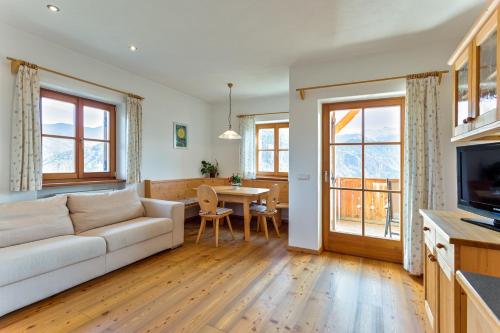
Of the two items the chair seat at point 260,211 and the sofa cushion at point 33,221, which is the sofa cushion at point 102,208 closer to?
the sofa cushion at point 33,221

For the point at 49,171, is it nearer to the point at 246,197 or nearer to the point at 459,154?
the point at 246,197

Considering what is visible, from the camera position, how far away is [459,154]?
187cm

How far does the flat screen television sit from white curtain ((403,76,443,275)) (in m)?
0.82

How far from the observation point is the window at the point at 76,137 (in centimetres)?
301

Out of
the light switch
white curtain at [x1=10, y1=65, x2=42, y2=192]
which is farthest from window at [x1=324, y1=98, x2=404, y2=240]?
white curtain at [x1=10, y1=65, x2=42, y2=192]

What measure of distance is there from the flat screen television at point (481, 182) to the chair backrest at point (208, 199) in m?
2.77

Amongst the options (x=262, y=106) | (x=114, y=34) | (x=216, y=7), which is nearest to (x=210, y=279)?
(x=216, y=7)

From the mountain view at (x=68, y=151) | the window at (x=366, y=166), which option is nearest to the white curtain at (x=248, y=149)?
the window at (x=366, y=166)

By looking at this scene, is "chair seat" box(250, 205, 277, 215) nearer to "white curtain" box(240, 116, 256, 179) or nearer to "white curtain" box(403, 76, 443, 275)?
→ "white curtain" box(240, 116, 256, 179)

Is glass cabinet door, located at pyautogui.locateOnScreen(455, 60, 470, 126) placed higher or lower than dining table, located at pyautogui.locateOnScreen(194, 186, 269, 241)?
higher

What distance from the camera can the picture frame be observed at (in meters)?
4.69

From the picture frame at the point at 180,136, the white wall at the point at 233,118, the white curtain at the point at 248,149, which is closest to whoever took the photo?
the picture frame at the point at 180,136

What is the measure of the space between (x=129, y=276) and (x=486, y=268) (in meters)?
2.91

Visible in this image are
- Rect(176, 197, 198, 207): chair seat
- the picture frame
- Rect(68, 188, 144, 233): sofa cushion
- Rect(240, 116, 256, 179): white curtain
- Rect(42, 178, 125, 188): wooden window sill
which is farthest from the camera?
Rect(240, 116, 256, 179): white curtain
